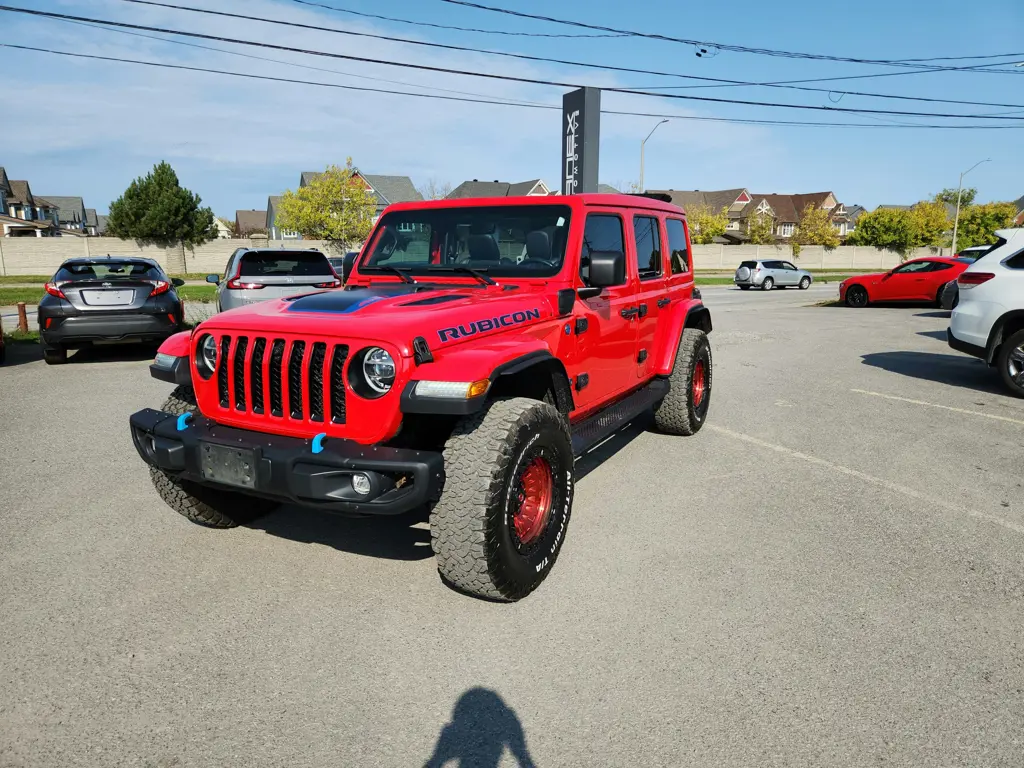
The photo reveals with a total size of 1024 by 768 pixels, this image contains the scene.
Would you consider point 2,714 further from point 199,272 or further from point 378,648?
point 199,272

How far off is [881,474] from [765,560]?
2.07 m

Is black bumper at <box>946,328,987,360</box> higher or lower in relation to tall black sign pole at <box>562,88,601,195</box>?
lower

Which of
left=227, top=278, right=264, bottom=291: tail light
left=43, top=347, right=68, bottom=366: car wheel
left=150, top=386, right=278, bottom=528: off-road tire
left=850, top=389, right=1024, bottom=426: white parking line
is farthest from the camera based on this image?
left=227, top=278, right=264, bottom=291: tail light

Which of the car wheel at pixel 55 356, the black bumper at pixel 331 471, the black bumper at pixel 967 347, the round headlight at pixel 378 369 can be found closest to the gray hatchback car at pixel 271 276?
the car wheel at pixel 55 356

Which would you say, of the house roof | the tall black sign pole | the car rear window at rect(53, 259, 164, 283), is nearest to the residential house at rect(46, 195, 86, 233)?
the house roof

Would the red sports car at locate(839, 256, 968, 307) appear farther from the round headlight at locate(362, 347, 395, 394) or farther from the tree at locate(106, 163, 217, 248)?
the tree at locate(106, 163, 217, 248)

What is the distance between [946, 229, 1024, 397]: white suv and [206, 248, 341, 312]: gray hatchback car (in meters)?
8.20

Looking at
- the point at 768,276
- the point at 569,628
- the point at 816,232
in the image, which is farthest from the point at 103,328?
the point at 816,232

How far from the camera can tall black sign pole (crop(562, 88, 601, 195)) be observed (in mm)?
22984

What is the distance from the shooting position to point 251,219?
107 m

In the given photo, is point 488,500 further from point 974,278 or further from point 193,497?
point 974,278

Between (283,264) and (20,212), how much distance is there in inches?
3458

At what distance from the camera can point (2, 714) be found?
8.42 ft

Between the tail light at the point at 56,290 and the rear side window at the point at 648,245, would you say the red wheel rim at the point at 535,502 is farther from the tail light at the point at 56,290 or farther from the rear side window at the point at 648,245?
the tail light at the point at 56,290
